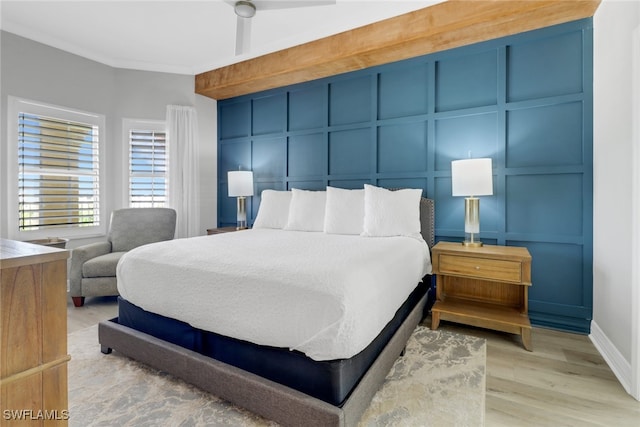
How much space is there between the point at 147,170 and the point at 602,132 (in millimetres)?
5179

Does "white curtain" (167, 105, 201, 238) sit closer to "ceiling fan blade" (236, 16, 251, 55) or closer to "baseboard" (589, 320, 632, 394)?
"ceiling fan blade" (236, 16, 251, 55)

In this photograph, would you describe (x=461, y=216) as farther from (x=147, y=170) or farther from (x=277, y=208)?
(x=147, y=170)

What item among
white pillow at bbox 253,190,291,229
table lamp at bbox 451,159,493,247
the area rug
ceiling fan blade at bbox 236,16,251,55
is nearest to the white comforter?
the area rug

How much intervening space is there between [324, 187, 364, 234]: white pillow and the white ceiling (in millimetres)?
1792

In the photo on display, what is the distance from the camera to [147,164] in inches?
177


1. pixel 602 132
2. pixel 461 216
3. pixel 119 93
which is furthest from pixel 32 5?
pixel 602 132

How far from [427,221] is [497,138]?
3.37 ft

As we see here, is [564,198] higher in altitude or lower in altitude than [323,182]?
lower

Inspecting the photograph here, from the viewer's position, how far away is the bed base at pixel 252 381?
134 centimetres

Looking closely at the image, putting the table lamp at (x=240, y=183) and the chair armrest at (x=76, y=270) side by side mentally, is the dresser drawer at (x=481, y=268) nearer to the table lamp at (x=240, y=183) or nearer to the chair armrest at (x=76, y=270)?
the table lamp at (x=240, y=183)

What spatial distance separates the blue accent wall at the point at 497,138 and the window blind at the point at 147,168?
2157 millimetres

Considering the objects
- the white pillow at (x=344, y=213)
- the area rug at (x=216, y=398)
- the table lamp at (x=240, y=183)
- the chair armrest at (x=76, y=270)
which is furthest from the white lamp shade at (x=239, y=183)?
the area rug at (x=216, y=398)

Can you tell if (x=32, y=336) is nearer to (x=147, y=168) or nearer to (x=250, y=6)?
(x=250, y=6)

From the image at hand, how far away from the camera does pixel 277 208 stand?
3.65m
